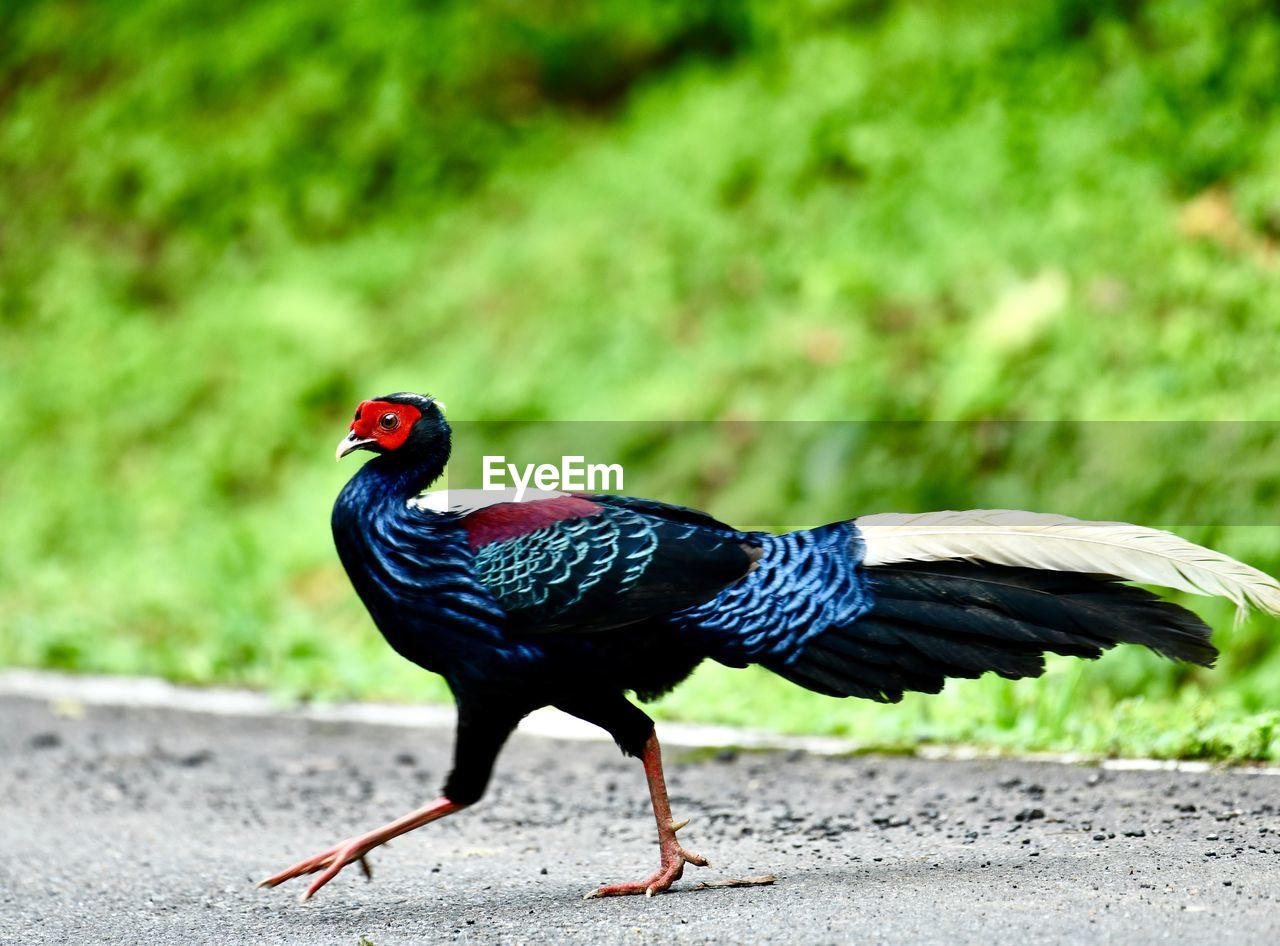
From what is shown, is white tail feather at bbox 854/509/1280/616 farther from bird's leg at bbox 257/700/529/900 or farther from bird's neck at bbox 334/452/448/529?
bird's neck at bbox 334/452/448/529

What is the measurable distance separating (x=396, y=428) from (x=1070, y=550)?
178cm

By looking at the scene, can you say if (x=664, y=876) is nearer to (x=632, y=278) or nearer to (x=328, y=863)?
(x=328, y=863)

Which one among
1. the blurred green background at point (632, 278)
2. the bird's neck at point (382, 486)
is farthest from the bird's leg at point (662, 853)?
the blurred green background at point (632, 278)

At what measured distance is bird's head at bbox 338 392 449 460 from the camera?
420 centimetres

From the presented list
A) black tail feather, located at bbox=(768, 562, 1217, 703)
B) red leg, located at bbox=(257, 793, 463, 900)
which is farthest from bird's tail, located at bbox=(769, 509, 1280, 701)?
red leg, located at bbox=(257, 793, 463, 900)

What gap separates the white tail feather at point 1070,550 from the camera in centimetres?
394

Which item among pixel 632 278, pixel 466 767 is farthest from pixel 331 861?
pixel 632 278

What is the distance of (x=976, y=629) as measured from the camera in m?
4.00

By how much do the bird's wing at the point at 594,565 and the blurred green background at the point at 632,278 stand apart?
231cm

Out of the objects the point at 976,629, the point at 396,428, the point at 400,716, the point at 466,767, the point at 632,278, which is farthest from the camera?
the point at 632,278

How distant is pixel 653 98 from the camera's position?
1164 cm

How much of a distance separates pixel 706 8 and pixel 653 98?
767mm

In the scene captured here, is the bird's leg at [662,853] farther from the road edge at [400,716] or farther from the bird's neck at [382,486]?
the road edge at [400,716]

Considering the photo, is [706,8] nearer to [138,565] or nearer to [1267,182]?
[1267,182]
